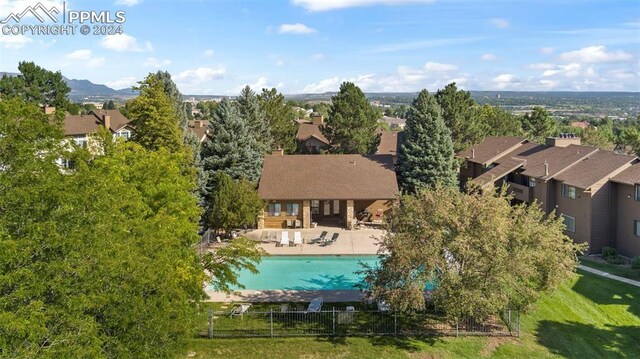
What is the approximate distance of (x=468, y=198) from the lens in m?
20.8

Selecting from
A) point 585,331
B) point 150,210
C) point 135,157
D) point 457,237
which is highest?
point 135,157

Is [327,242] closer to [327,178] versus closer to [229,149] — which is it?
[327,178]

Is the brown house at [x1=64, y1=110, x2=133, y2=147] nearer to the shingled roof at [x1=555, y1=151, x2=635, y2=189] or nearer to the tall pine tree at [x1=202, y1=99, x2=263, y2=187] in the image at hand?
the tall pine tree at [x1=202, y1=99, x2=263, y2=187]

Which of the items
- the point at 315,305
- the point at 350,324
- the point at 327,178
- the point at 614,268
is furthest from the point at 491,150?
the point at 350,324

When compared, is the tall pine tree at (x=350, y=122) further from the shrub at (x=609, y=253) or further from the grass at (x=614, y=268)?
the shrub at (x=609, y=253)

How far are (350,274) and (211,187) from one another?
1445 cm

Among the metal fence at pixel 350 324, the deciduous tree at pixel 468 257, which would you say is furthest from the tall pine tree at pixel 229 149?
the deciduous tree at pixel 468 257

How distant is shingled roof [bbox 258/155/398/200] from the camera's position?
39.3 metres

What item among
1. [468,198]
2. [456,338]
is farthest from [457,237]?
[456,338]

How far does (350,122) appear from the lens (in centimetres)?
5553

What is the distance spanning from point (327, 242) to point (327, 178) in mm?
7683

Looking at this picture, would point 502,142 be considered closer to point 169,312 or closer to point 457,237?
point 457,237

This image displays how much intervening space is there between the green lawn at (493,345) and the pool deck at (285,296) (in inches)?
181

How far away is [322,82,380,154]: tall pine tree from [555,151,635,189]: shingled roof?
946 inches
